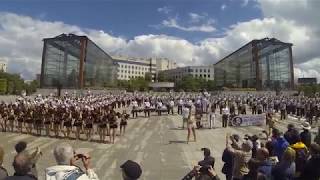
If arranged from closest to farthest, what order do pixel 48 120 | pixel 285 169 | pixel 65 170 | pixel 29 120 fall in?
pixel 65 170, pixel 285 169, pixel 48 120, pixel 29 120

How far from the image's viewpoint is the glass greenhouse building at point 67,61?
118375 mm

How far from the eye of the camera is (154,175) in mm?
15672

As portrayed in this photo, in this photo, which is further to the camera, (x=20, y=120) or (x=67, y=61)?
(x=67, y=61)

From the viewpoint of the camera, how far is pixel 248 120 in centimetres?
3541

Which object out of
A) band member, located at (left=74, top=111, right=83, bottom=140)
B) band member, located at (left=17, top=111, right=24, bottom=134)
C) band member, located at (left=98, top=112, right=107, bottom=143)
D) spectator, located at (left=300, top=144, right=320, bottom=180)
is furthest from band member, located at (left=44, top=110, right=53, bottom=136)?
spectator, located at (left=300, top=144, right=320, bottom=180)

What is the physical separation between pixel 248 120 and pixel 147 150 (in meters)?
15.1

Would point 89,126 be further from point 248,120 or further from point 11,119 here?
point 248,120

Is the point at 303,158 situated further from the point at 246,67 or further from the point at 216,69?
the point at 216,69

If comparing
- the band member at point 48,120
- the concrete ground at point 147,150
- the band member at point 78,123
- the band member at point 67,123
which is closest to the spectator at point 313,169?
the concrete ground at point 147,150

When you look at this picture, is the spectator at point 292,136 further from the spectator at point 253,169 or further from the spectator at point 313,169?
the spectator at point 253,169

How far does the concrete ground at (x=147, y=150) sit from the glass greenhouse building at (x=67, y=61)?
290 ft

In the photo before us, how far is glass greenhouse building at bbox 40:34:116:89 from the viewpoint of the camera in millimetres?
118375

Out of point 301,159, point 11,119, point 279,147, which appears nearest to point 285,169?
point 301,159

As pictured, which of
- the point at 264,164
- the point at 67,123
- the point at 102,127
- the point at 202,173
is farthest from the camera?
the point at 67,123
